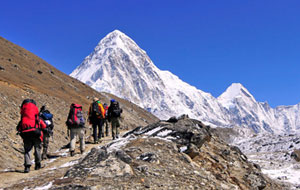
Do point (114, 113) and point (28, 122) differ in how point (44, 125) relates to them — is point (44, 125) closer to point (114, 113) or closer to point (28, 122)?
point (28, 122)

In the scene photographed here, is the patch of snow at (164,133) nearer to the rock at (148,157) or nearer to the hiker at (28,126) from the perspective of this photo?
the rock at (148,157)

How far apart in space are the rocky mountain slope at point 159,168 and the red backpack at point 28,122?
1.38m

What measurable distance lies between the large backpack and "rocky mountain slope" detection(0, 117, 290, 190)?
4.53ft

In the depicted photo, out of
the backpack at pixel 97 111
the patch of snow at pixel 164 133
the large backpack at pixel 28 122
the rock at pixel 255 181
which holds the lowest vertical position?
the rock at pixel 255 181

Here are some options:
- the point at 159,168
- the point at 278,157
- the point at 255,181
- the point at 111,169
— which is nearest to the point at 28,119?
the point at 111,169

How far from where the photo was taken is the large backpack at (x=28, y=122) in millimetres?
10398

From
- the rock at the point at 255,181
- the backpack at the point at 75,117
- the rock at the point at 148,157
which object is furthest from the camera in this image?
the backpack at the point at 75,117

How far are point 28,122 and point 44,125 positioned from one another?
6.31 feet

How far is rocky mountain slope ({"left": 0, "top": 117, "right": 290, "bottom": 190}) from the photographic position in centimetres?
714

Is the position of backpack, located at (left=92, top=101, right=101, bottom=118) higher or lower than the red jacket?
higher

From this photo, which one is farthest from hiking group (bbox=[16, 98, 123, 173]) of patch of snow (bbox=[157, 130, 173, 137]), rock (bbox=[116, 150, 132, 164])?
rock (bbox=[116, 150, 132, 164])

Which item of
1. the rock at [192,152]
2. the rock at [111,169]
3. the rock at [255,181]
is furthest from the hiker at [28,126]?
the rock at [255,181]

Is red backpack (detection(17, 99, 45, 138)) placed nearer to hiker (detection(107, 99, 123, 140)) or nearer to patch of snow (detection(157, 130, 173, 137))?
patch of snow (detection(157, 130, 173, 137))

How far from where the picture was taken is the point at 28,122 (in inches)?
409
